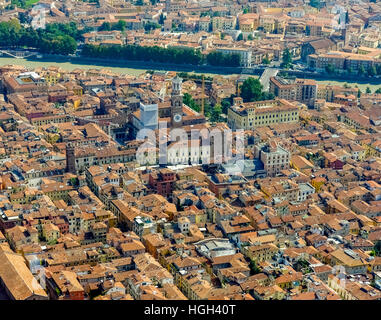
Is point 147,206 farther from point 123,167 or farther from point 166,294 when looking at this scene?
point 166,294

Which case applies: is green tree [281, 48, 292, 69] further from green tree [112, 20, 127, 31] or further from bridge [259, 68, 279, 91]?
green tree [112, 20, 127, 31]

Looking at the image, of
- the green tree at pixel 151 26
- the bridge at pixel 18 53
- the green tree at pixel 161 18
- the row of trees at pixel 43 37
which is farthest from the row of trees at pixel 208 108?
the green tree at pixel 161 18

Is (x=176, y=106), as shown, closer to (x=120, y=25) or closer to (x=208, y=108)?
(x=208, y=108)

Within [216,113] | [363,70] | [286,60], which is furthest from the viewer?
[286,60]

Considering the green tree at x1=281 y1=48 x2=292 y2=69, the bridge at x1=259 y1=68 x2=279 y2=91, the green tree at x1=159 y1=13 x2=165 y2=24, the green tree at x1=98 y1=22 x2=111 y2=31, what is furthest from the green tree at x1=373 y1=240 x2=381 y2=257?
the green tree at x1=159 y1=13 x2=165 y2=24

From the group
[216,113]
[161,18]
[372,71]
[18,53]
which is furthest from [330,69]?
[18,53]

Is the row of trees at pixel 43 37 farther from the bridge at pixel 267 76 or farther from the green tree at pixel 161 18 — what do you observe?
the bridge at pixel 267 76
